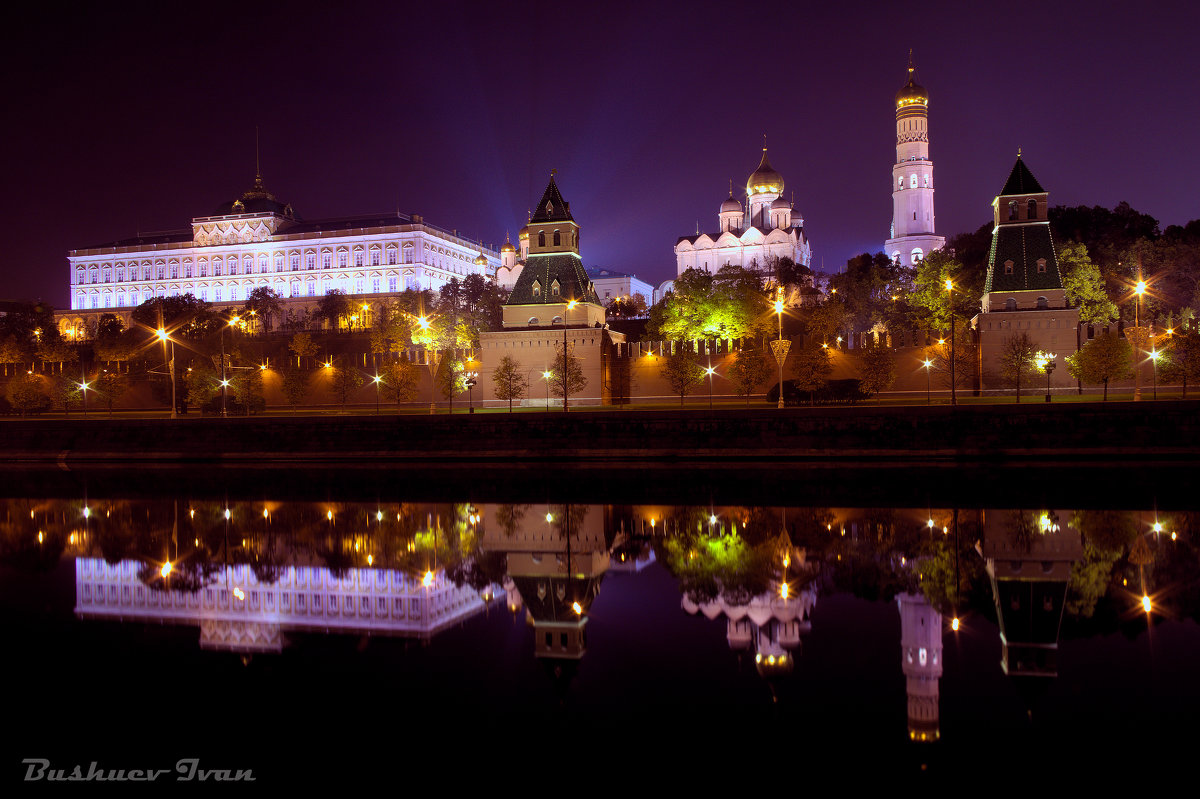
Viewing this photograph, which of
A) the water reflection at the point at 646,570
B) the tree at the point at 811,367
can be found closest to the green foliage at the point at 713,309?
the tree at the point at 811,367

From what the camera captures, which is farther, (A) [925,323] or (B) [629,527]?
(A) [925,323]

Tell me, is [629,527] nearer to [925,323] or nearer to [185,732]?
[185,732]

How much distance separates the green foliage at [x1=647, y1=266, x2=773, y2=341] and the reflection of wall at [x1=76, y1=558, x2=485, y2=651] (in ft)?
133

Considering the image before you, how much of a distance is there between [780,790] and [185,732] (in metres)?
5.51

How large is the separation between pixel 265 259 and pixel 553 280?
3302 inches

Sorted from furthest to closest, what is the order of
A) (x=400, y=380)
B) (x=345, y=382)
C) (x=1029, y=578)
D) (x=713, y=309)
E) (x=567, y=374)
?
(x=713, y=309)
(x=345, y=382)
(x=400, y=380)
(x=567, y=374)
(x=1029, y=578)

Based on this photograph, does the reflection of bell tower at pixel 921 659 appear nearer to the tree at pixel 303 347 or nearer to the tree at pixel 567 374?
the tree at pixel 567 374

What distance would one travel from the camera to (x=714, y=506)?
21.6m

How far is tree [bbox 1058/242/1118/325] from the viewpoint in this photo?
4594 cm

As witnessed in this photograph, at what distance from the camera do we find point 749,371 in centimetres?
4103

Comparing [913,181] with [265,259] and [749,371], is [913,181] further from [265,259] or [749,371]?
[265,259]

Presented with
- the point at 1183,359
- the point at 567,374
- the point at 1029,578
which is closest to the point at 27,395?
the point at 567,374

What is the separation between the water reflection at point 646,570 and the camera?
1088 centimetres

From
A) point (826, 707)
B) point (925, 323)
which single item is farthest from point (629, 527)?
point (925, 323)
